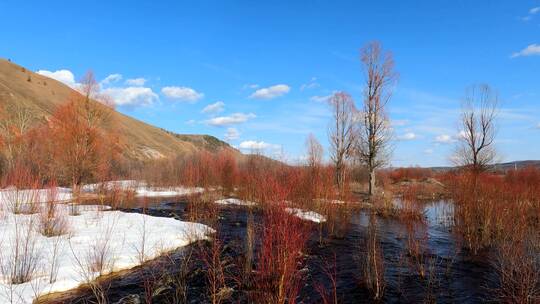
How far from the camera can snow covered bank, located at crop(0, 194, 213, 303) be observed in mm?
6484

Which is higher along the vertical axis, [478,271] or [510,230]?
[510,230]

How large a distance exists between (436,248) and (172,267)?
26.7 ft

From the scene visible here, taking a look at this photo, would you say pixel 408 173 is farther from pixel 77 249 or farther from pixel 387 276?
pixel 77 249

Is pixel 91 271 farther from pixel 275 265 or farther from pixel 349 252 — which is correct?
pixel 349 252

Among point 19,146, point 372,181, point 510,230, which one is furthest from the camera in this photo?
point 19,146

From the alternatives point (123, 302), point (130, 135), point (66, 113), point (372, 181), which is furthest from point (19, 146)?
point (130, 135)

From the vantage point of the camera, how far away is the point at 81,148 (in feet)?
88.9

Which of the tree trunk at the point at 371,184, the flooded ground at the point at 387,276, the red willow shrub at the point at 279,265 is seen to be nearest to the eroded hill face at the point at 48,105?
the tree trunk at the point at 371,184

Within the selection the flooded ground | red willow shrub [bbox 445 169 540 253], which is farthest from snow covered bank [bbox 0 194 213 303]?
red willow shrub [bbox 445 169 540 253]

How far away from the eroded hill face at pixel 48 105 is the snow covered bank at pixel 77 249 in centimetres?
2974

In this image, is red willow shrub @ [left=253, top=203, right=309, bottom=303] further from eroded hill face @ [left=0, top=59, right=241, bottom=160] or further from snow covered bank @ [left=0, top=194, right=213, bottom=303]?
eroded hill face @ [left=0, top=59, right=241, bottom=160]

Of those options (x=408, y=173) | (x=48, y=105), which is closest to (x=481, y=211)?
(x=408, y=173)

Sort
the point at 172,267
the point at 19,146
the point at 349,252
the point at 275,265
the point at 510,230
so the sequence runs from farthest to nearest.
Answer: the point at 19,146 < the point at 349,252 < the point at 510,230 < the point at 172,267 < the point at 275,265

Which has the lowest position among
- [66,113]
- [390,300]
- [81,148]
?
[390,300]
